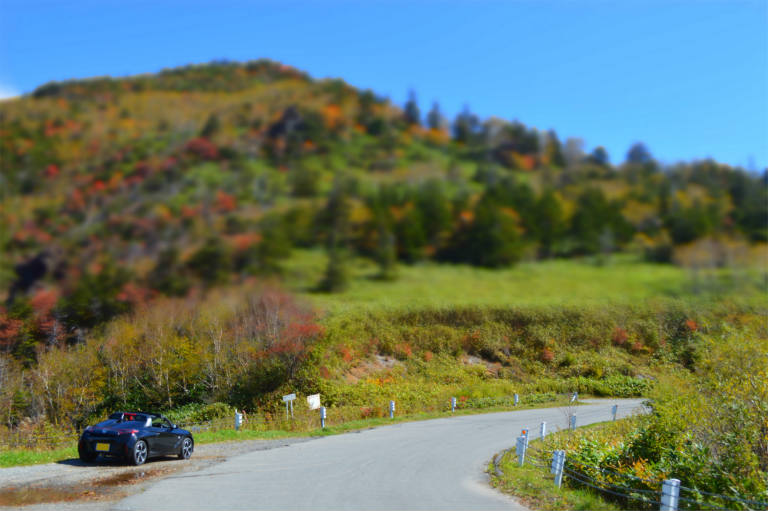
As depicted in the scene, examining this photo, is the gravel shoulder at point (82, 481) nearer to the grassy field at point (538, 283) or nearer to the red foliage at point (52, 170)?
the red foliage at point (52, 170)

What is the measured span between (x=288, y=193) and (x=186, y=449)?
1053 cm

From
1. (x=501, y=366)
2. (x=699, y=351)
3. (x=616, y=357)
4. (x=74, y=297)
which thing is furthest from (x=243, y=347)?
(x=74, y=297)

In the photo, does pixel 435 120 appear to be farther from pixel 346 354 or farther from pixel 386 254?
→ pixel 346 354

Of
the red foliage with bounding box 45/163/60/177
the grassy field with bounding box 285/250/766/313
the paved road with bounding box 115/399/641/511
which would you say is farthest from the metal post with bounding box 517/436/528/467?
the red foliage with bounding box 45/163/60/177

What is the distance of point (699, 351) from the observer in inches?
398

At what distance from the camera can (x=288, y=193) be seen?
4.24 m

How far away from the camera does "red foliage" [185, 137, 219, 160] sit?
469cm

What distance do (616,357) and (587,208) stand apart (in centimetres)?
1050

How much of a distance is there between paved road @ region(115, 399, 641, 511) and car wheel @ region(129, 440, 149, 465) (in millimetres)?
1470

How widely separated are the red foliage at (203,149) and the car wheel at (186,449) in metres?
9.83

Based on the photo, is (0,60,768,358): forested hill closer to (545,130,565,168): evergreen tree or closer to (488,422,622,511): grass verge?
(545,130,565,168): evergreen tree

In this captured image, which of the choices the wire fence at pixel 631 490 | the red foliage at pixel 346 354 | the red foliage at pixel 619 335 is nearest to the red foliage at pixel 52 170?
the red foliage at pixel 619 335

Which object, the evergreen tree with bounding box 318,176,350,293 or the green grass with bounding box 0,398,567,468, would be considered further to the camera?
the green grass with bounding box 0,398,567,468

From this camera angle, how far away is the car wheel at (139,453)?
1120 cm
